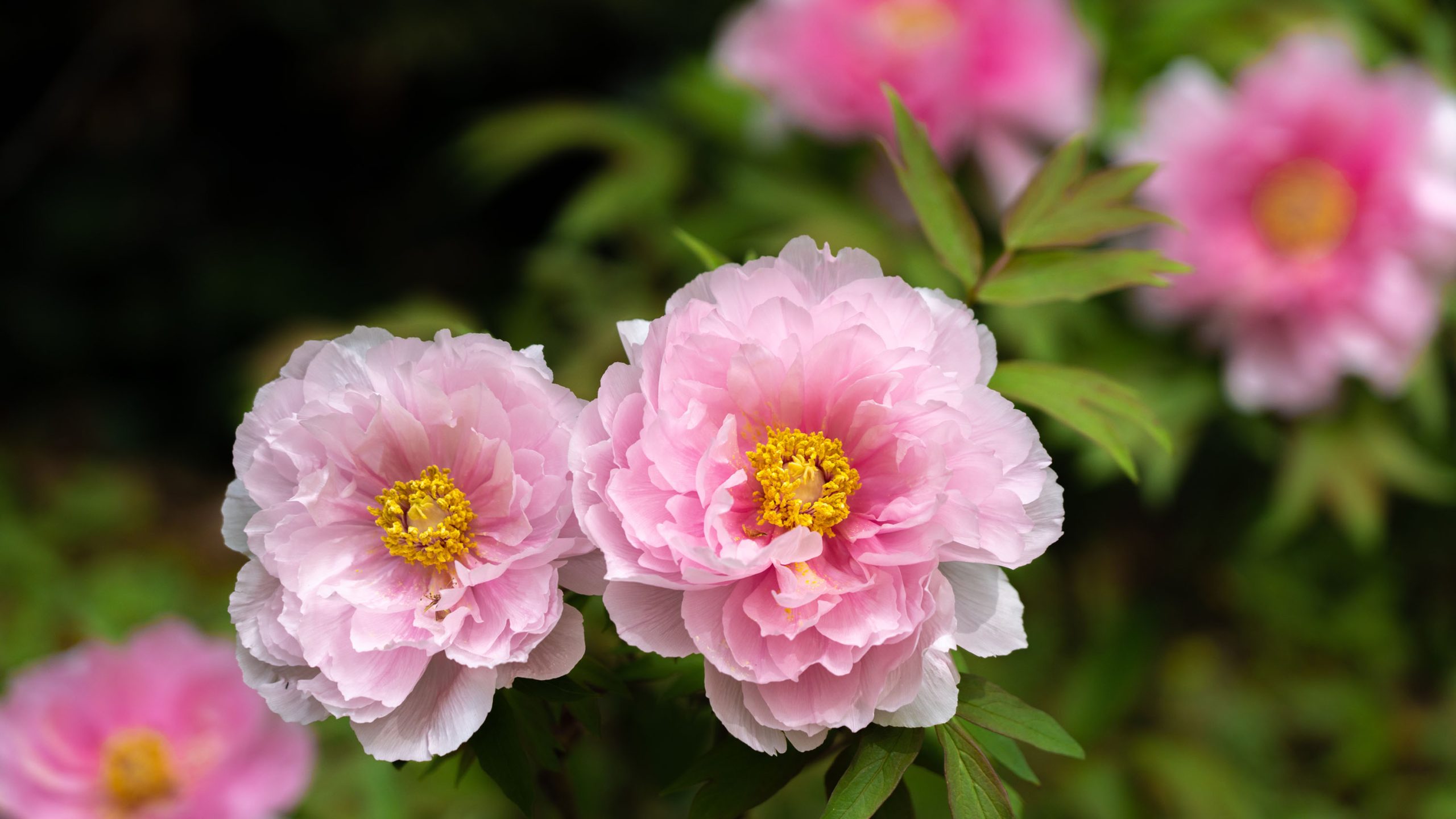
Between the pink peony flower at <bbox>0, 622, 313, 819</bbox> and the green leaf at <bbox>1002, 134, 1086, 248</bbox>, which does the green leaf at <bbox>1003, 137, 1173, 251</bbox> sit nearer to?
the green leaf at <bbox>1002, 134, 1086, 248</bbox>

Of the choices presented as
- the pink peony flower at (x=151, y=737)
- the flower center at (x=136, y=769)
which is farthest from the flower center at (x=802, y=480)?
the flower center at (x=136, y=769)

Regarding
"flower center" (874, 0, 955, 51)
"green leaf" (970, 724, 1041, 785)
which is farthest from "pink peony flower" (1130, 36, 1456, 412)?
"green leaf" (970, 724, 1041, 785)

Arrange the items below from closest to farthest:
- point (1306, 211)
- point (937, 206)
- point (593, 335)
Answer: point (937, 206)
point (1306, 211)
point (593, 335)

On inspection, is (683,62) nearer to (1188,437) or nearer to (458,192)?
(1188,437)

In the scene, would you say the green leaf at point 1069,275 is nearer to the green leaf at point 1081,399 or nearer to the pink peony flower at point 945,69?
the green leaf at point 1081,399

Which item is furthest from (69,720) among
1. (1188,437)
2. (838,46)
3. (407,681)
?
(1188,437)

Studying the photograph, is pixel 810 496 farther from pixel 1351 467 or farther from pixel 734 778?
pixel 1351 467

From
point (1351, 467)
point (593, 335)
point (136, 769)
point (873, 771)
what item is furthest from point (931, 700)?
point (1351, 467)
